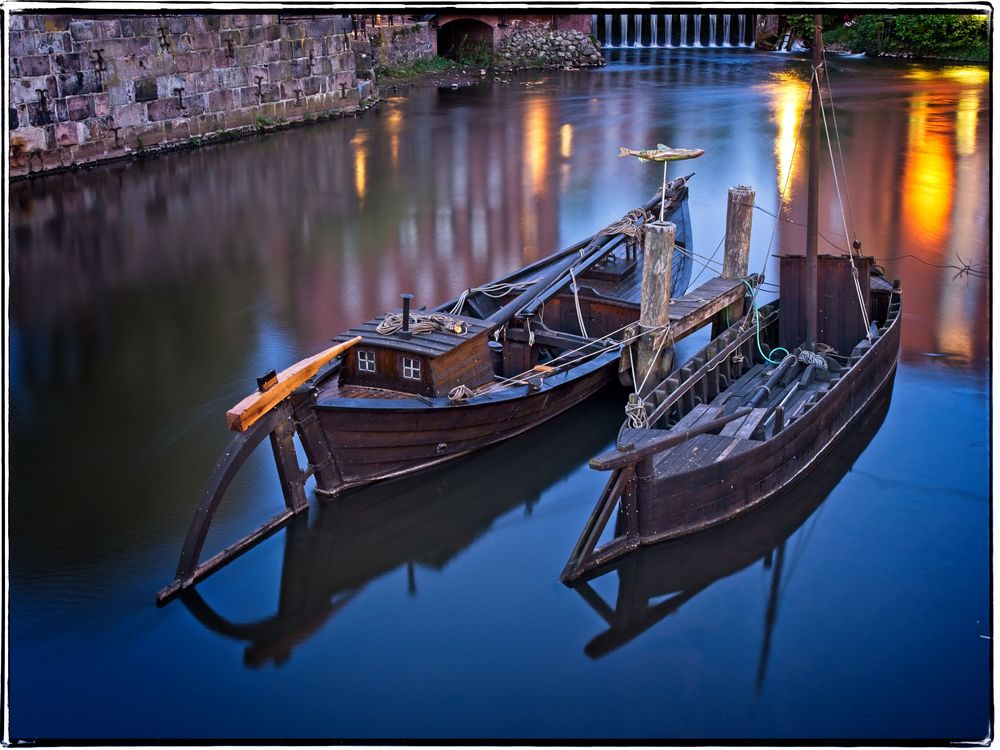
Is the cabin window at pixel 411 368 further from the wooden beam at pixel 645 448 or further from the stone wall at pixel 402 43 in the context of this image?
the stone wall at pixel 402 43

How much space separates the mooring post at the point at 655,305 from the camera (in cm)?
1521

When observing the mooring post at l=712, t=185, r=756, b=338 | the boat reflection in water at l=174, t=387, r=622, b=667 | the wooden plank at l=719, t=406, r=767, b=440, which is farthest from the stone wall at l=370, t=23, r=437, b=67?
the wooden plank at l=719, t=406, r=767, b=440

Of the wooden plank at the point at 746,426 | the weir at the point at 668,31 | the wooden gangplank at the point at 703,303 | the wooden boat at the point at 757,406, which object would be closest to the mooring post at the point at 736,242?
the wooden gangplank at the point at 703,303

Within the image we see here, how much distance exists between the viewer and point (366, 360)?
1404 centimetres

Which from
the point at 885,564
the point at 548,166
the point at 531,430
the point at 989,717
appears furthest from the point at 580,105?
the point at 989,717

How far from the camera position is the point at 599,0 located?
9578 mm

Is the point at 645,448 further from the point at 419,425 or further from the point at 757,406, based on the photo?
the point at 419,425

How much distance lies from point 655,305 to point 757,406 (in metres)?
2.11

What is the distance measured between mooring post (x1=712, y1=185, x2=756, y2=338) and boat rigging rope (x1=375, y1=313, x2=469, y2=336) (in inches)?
193

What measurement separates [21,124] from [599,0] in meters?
24.1

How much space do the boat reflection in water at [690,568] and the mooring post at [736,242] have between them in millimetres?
3998

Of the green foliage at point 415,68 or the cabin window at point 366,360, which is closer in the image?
the cabin window at point 366,360

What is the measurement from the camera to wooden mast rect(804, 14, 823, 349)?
1449cm

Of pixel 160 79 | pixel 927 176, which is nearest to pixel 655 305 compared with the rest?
pixel 927 176
